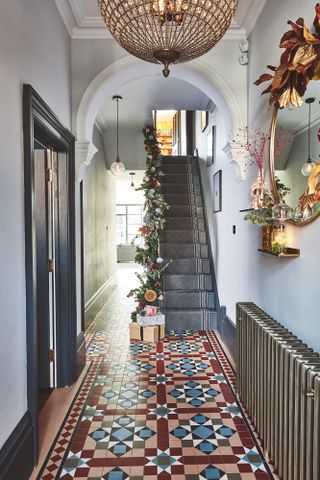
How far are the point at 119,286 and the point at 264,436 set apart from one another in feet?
23.8

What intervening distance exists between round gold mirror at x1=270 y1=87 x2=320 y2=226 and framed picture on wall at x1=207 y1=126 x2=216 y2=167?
11.6 ft

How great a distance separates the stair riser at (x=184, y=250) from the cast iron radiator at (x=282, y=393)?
339 centimetres

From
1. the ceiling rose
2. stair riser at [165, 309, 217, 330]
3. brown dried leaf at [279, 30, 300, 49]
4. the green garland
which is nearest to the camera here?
the ceiling rose

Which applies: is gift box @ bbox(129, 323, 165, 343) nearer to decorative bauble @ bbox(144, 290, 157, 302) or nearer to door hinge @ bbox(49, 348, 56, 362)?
decorative bauble @ bbox(144, 290, 157, 302)

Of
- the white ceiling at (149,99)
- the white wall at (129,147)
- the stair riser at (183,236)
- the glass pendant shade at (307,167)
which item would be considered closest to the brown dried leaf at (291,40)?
the glass pendant shade at (307,167)

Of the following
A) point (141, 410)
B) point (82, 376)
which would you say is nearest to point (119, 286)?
point (82, 376)

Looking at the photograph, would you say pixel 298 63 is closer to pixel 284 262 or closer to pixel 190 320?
pixel 284 262

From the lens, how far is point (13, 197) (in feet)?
6.86

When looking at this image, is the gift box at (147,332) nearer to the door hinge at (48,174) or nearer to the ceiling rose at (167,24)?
the door hinge at (48,174)

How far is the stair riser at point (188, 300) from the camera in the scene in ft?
18.4

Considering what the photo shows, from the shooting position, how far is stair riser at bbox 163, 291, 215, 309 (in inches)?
221

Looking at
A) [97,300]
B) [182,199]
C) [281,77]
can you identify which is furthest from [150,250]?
[281,77]

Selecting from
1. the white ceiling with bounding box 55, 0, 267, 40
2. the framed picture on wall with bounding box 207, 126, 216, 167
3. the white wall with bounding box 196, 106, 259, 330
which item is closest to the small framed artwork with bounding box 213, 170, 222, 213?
the white wall with bounding box 196, 106, 259, 330

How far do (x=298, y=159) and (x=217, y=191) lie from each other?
11.3 feet
